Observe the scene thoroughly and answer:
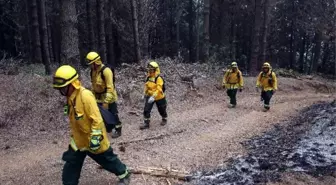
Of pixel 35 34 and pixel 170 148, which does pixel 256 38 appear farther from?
pixel 170 148

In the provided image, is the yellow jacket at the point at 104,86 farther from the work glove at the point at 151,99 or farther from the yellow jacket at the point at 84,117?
the yellow jacket at the point at 84,117

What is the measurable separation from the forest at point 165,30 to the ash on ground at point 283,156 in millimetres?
6247

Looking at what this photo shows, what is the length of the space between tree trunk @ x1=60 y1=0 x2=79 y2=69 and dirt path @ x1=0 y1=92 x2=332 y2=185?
2543 millimetres

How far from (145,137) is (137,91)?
5.67m

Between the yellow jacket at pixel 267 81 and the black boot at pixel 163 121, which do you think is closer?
the black boot at pixel 163 121

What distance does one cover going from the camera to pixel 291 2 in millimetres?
33875

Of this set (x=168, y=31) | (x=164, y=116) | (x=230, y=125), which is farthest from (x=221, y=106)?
(x=168, y=31)

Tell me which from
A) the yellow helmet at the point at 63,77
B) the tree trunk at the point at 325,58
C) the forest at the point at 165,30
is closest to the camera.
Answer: the yellow helmet at the point at 63,77

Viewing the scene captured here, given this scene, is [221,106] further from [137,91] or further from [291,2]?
[291,2]

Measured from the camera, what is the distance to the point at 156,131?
11.3 metres

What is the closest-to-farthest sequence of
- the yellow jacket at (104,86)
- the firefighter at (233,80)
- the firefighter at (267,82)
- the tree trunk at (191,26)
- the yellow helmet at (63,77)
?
the yellow helmet at (63,77)
the yellow jacket at (104,86)
the firefighter at (267,82)
the firefighter at (233,80)
the tree trunk at (191,26)

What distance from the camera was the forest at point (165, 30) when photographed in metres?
20.4

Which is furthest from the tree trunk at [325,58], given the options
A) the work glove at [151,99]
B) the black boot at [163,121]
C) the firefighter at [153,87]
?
the work glove at [151,99]

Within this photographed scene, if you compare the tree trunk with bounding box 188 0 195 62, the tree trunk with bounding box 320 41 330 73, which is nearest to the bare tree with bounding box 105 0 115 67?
the tree trunk with bounding box 188 0 195 62
